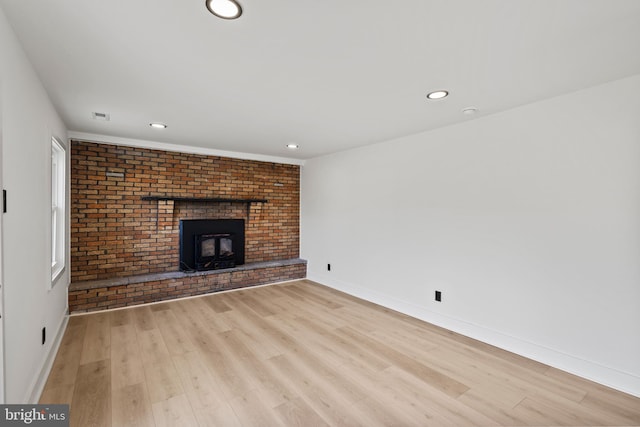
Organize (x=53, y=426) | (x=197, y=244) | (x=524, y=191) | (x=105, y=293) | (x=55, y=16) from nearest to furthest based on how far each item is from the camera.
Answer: (x=55, y=16) < (x=53, y=426) < (x=524, y=191) < (x=105, y=293) < (x=197, y=244)

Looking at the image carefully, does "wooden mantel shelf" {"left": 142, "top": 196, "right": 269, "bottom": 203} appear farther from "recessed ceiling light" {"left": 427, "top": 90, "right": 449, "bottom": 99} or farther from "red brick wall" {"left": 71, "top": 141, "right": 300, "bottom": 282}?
"recessed ceiling light" {"left": 427, "top": 90, "right": 449, "bottom": 99}

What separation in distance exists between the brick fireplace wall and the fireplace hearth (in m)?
0.14

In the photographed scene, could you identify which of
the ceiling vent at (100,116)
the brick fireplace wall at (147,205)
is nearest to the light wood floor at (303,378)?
the brick fireplace wall at (147,205)

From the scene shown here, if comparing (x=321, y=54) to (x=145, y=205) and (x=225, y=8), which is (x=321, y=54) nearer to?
(x=225, y=8)

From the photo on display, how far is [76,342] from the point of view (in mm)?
2902

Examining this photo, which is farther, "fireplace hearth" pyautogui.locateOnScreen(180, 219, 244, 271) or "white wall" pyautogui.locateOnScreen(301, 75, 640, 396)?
"fireplace hearth" pyautogui.locateOnScreen(180, 219, 244, 271)

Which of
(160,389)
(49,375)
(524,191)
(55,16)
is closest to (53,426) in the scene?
(160,389)

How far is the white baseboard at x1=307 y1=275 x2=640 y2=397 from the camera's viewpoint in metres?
2.22

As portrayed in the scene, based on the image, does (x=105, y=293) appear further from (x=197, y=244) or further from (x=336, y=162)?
(x=336, y=162)

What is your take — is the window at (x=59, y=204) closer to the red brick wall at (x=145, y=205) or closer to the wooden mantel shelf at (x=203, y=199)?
the red brick wall at (x=145, y=205)

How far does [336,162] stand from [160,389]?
3.86m

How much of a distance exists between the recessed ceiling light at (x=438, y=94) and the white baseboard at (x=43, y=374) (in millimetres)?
3564

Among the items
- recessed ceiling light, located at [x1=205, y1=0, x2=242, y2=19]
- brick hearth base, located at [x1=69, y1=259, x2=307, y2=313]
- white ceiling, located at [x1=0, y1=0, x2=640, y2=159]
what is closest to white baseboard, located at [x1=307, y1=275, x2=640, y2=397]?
brick hearth base, located at [x1=69, y1=259, x2=307, y2=313]

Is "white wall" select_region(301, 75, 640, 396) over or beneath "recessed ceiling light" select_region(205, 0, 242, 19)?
beneath
